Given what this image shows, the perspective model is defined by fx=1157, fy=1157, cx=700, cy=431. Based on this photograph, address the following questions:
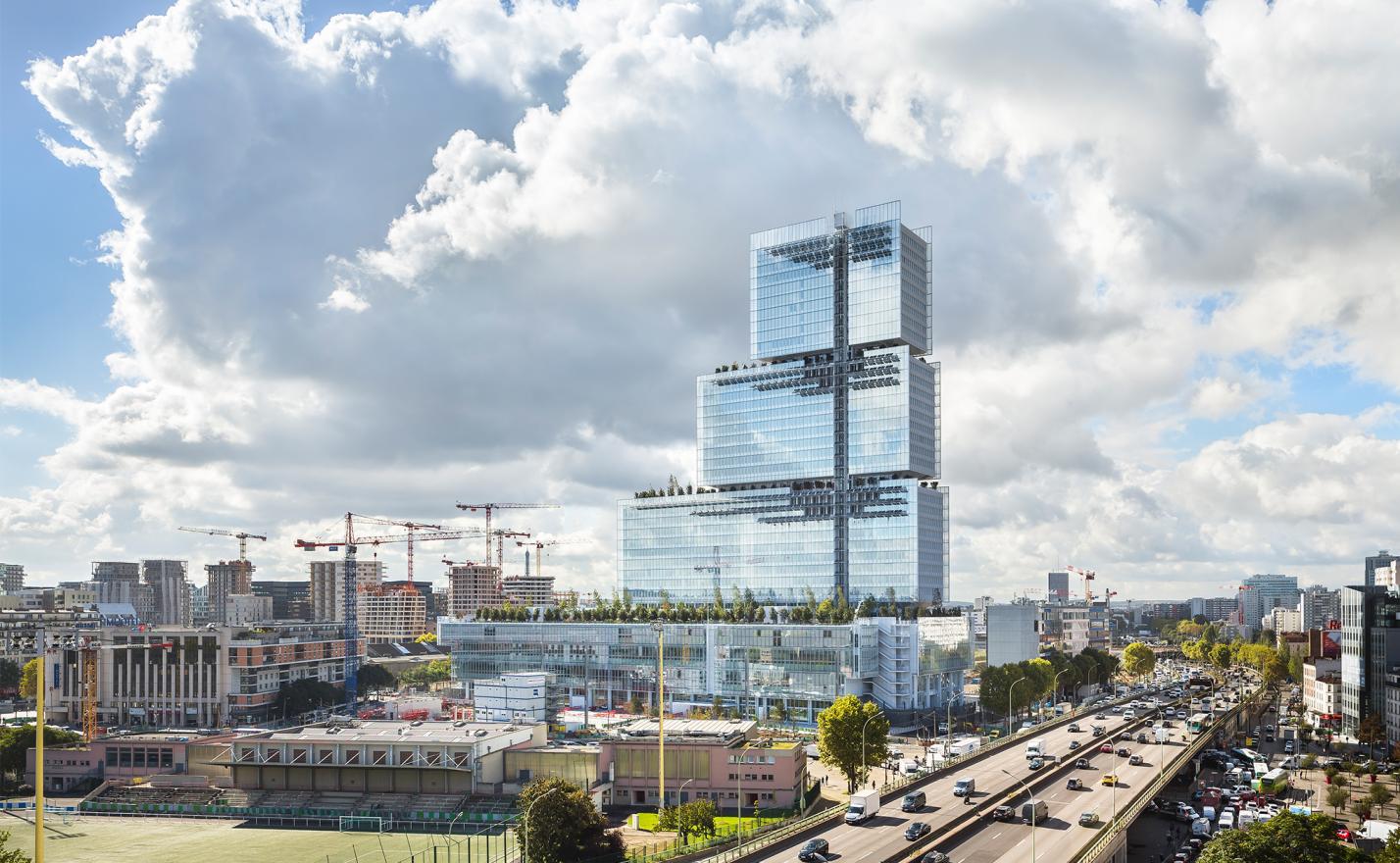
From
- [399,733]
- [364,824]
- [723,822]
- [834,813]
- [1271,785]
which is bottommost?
[364,824]

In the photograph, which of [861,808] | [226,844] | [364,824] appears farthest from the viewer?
[364,824]

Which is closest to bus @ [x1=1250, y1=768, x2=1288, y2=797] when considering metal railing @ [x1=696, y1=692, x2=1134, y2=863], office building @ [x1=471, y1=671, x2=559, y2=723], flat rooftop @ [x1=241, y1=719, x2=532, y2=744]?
metal railing @ [x1=696, y1=692, x2=1134, y2=863]

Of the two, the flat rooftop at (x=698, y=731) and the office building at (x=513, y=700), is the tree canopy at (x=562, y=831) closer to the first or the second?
the flat rooftop at (x=698, y=731)

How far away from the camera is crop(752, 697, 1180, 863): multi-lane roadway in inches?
3452

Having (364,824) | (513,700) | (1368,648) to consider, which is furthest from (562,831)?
(1368,648)

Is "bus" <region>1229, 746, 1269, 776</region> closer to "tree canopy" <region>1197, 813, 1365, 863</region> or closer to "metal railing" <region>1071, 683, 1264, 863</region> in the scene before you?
"metal railing" <region>1071, 683, 1264, 863</region>

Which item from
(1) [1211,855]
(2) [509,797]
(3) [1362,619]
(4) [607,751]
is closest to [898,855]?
(1) [1211,855]

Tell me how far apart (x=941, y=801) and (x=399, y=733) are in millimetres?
72159

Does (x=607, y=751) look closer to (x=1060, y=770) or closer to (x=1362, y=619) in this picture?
(x=1060, y=770)

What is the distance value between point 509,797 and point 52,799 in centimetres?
7024

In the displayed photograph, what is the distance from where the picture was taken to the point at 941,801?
107062mm

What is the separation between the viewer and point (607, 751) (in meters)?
134

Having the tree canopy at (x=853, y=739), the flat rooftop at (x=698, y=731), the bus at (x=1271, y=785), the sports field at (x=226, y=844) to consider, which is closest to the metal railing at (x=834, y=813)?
the tree canopy at (x=853, y=739)

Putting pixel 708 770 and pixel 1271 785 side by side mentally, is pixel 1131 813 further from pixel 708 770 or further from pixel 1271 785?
pixel 708 770
